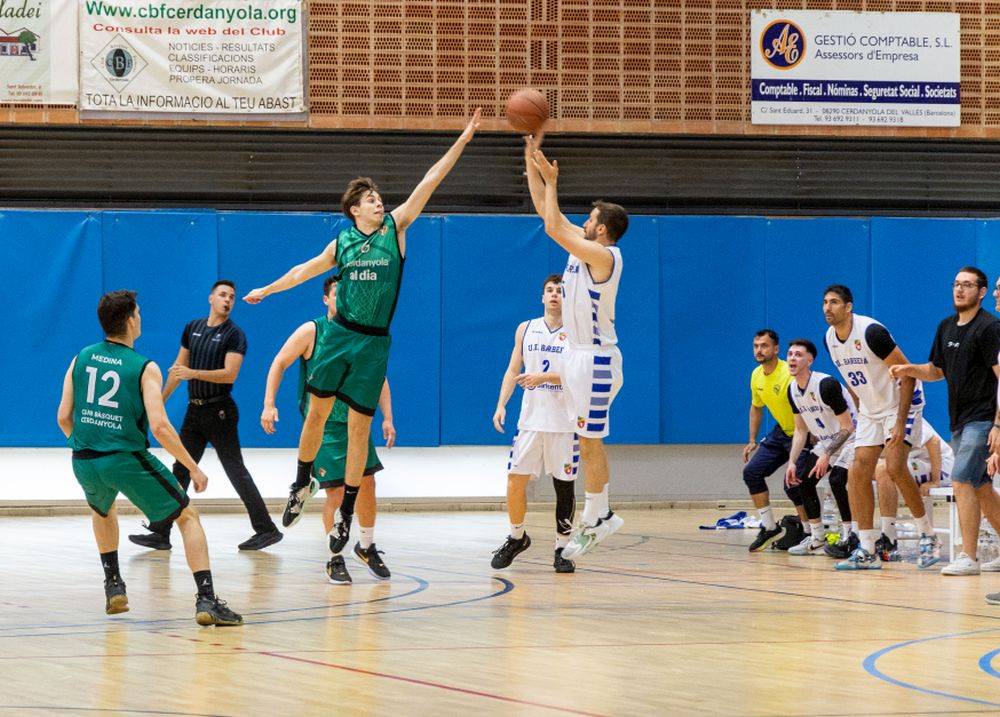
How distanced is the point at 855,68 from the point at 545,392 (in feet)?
23.7

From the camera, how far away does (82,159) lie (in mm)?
13992

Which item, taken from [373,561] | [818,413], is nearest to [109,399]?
[373,561]

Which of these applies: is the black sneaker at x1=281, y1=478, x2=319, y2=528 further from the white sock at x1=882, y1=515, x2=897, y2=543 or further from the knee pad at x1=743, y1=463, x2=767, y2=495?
the white sock at x1=882, y1=515, x2=897, y2=543

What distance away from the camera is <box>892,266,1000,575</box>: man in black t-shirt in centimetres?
861

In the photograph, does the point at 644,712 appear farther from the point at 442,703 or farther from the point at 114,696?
the point at 114,696

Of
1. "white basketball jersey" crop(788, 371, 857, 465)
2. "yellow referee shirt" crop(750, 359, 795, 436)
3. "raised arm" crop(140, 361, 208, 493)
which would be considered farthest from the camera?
"yellow referee shirt" crop(750, 359, 795, 436)

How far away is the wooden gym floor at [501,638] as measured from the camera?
501 cm

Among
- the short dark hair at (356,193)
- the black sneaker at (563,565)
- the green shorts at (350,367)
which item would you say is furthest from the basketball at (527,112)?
the black sneaker at (563,565)

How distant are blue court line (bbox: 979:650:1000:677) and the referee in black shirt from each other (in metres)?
5.65

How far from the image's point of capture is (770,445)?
1078cm

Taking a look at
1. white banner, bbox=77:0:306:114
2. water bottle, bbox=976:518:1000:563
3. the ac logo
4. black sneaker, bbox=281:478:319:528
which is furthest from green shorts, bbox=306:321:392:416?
the ac logo

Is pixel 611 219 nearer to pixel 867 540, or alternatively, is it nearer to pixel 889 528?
pixel 867 540

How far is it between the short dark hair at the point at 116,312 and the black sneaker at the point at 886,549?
5516mm

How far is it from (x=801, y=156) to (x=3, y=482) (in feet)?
27.5
